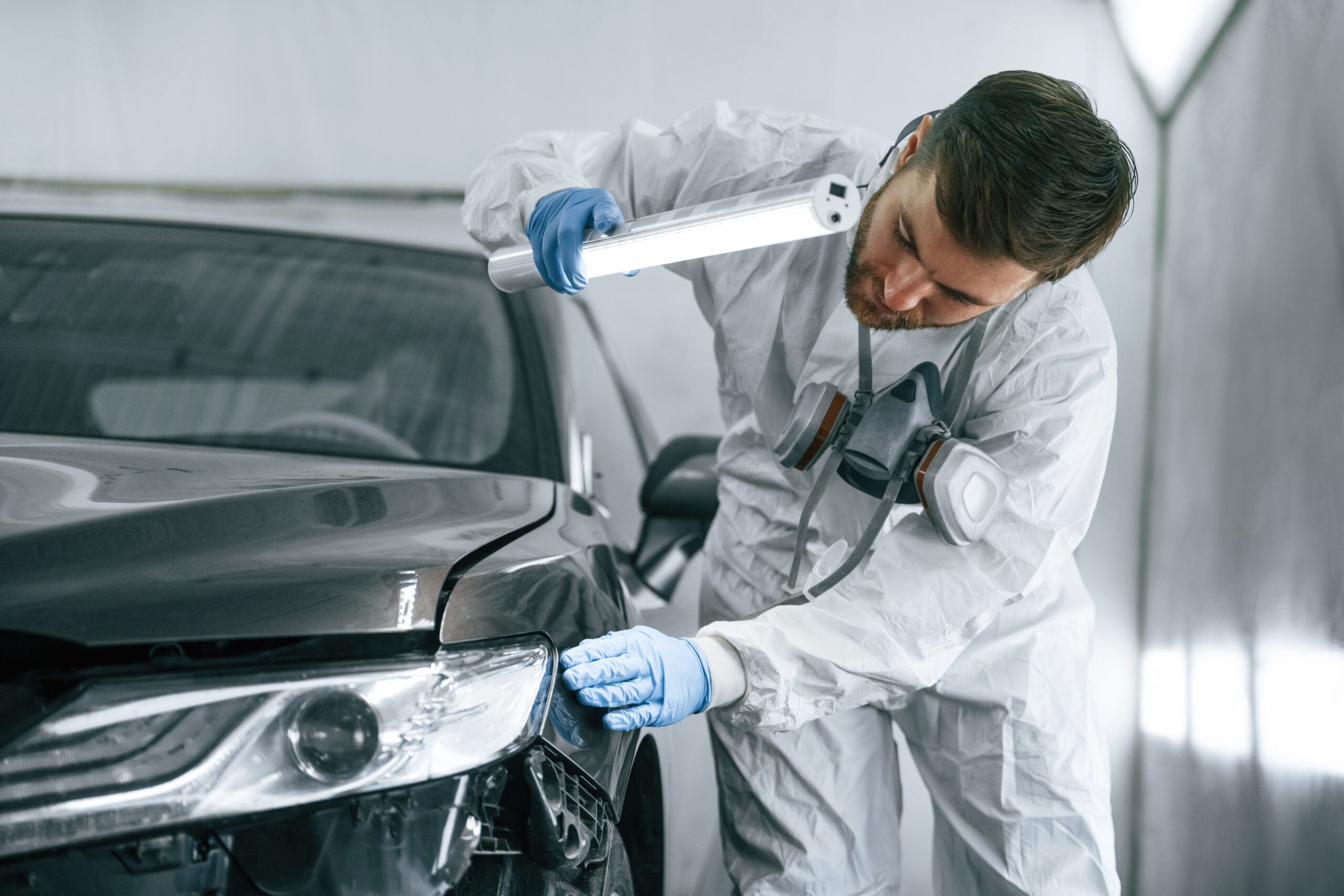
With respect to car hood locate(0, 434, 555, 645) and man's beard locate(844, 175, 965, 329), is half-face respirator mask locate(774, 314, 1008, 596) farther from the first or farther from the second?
car hood locate(0, 434, 555, 645)

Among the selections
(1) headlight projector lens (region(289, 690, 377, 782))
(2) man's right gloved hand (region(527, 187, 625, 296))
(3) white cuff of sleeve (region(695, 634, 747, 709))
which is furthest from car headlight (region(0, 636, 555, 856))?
(2) man's right gloved hand (region(527, 187, 625, 296))

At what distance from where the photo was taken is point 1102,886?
4.26 ft

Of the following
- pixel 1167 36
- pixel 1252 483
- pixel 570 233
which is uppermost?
pixel 1167 36

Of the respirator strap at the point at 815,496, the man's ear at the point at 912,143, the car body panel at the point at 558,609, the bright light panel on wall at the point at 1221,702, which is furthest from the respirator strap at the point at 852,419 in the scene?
the bright light panel on wall at the point at 1221,702

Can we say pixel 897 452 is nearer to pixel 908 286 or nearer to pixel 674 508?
pixel 908 286

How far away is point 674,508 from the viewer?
143cm

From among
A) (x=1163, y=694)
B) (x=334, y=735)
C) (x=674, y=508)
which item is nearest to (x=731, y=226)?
(x=334, y=735)

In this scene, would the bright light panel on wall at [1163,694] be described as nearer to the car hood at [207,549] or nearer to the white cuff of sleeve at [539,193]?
the white cuff of sleeve at [539,193]

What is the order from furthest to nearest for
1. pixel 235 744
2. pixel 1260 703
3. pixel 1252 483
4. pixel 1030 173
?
pixel 1252 483
pixel 1260 703
pixel 1030 173
pixel 235 744

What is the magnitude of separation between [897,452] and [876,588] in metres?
0.17

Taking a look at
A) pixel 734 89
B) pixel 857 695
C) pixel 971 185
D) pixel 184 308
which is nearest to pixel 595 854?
pixel 857 695

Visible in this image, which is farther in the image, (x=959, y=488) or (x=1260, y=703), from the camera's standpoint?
(x=1260, y=703)

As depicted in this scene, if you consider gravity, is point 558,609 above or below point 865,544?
above

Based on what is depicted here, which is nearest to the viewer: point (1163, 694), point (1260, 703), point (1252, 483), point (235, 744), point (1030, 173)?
point (235, 744)
